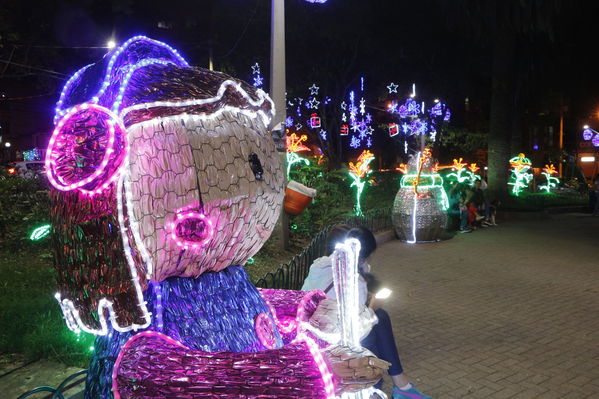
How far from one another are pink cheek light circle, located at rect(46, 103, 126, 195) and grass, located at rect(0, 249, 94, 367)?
8.94ft

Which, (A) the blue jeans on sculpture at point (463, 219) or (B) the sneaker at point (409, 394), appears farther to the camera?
(A) the blue jeans on sculpture at point (463, 219)

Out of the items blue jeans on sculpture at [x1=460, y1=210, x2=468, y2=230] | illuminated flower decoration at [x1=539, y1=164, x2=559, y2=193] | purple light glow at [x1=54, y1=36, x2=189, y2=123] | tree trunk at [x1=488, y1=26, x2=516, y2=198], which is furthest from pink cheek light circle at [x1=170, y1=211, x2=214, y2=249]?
illuminated flower decoration at [x1=539, y1=164, x2=559, y2=193]

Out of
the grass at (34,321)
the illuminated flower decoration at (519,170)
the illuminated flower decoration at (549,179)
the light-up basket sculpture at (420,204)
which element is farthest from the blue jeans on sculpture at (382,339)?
the illuminated flower decoration at (549,179)

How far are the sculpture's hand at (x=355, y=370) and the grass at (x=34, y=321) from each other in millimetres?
3040

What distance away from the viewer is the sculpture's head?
1.59 m

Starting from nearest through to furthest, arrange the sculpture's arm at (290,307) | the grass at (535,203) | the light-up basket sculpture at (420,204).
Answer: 1. the sculpture's arm at (290,307)
2. the light-up basket sculpture at (420,204)
3. the grass at (535,203)

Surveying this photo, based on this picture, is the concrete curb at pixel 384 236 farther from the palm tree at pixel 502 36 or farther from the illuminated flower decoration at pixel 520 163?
the illuminated flower decoration at pixel 520 163

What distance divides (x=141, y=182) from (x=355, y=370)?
880 mm

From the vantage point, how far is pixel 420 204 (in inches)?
407

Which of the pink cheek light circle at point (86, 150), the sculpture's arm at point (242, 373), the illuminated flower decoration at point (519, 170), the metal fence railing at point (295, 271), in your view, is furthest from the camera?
the illuminated flower decoration at point (519, 170)

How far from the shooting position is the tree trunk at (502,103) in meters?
15.7

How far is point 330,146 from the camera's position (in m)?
22.4

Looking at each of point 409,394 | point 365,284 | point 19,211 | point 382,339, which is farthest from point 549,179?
point 365,284

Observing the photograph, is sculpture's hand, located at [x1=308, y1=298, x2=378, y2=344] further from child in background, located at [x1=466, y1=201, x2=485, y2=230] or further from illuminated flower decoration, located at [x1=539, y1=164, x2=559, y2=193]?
illuminated flower decoration, located at [x1=539, y1=164, x2=559, y2=193]
